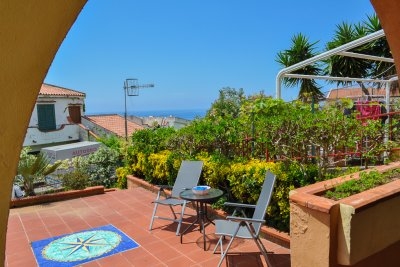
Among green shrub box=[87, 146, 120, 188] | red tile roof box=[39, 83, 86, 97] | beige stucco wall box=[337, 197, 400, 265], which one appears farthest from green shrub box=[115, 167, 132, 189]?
red tile roof box=[39, 83, 86, 97]

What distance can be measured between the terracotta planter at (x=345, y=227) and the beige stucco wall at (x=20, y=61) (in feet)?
8.58

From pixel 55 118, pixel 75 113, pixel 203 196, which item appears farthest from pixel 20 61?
pixel 75 113

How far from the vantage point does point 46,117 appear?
82.2 feet

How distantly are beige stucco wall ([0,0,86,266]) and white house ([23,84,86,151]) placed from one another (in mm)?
25603

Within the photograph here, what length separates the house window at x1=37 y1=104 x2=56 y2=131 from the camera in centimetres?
2470

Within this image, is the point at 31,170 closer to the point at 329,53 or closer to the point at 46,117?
the point at 329,53

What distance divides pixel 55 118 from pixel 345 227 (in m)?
26.4

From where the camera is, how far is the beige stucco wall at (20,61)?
903 mm

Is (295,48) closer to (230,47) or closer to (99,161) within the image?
(99,161)

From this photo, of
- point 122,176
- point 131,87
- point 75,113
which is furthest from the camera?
point 131,87

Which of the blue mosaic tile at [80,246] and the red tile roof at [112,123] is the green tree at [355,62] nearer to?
the blue mosaic tile at [80,246]

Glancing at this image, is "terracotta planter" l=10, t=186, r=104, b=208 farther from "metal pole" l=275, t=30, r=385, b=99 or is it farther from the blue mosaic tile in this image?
"metal pole" l=275, t=30, r=385, b=99

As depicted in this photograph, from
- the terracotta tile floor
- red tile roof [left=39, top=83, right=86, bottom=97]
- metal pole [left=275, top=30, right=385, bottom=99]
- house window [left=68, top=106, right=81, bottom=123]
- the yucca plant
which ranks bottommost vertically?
the terracotta tile floor

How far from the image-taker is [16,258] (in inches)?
173
